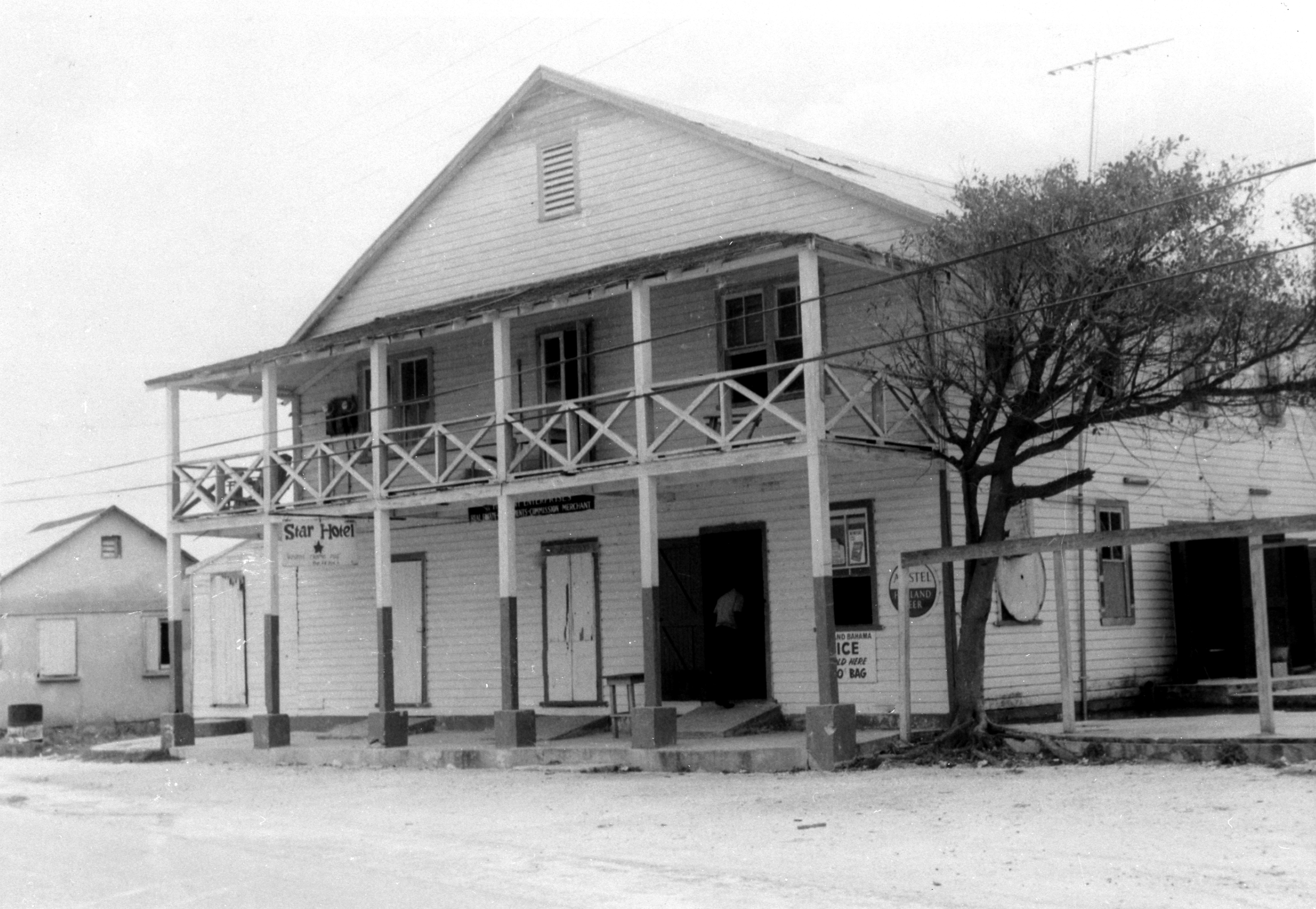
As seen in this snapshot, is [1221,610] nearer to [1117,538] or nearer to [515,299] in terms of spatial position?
[1117,538]

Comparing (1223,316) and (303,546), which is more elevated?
(1223,316)

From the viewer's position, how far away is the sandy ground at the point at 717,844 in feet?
31.5

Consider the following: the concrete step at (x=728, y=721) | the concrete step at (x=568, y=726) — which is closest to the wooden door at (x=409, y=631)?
Result: the concrete step at (x=568, y=726)

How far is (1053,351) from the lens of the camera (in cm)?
1528

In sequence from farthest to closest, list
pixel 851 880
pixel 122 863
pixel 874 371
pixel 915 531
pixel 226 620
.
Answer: pixel 226 620 → pixel 915 531 → pixel 874 371 → pixel 122 863 → pixel 851 880

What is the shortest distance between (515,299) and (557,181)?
373 cm

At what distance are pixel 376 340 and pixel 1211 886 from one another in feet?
46.6

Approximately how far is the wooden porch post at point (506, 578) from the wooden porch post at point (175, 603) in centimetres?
612

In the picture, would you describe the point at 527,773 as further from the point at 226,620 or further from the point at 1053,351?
the point at 226,620

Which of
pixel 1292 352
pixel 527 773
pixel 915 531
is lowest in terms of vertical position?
pixel 527 773

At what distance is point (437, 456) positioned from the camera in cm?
2086

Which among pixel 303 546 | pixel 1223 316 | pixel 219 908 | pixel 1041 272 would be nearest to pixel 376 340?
pixel 303 546

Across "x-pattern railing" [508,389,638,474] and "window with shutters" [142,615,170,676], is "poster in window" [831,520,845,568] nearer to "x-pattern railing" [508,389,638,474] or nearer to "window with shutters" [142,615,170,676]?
"x-pattern railing" [508,389,638,474]

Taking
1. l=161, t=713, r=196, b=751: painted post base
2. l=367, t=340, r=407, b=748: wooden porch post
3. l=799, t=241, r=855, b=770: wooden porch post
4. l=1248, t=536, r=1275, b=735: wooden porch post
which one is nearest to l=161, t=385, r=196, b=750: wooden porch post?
l=161, t=713, r=196, b=751: painted post base
